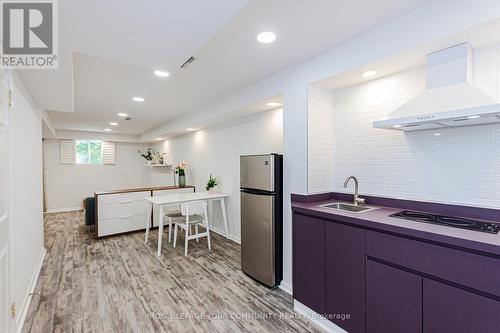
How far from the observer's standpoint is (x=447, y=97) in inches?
62.1

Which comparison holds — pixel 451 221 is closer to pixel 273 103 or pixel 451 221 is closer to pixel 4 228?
pixel 273 103

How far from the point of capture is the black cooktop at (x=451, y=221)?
1.43 m

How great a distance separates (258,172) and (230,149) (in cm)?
171

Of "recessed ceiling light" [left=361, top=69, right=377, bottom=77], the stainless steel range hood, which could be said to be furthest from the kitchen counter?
"recessed ceiling light" [left=361, top=69, right=377, bottom=77]

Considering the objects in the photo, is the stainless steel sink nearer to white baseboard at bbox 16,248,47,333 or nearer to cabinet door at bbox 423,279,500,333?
cabinet door at bbox 423,279,500,333

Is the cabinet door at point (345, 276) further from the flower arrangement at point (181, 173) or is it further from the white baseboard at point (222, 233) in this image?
the flower arrangement at point (181, 173)

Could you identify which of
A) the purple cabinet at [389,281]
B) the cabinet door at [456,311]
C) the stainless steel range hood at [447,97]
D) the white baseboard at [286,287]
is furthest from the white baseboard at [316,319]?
the stainless steel range hood at [447,97]

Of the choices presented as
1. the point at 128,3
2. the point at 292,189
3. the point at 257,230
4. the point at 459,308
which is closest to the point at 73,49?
the point at 128,3

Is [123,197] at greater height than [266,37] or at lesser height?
lesser

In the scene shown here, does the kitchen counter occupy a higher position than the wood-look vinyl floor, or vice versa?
the kitchen counter

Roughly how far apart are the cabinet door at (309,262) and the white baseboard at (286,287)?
330 millimetres

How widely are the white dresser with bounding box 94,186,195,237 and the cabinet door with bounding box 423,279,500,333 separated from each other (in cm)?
456

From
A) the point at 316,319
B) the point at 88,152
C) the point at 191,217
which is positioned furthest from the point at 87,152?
the point at 316,319

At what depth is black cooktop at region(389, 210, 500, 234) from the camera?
143 centimetres
